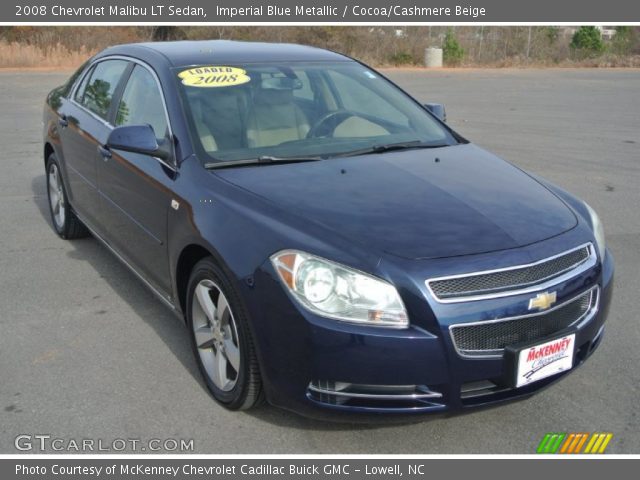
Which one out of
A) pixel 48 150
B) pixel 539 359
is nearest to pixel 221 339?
pixel 539 359

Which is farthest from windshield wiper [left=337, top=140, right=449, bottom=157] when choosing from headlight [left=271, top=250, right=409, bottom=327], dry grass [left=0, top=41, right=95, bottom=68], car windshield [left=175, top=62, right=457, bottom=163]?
dry grass [left=0, top=41, right=95, bottom=68]

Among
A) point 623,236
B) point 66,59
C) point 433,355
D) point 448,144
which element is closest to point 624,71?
point 66,59

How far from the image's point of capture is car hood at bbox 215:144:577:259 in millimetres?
3236

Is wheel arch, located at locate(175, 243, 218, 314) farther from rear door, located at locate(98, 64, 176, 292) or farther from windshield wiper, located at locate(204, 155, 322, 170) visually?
windshield wiper, located at locate(204, 155, 322, 170)

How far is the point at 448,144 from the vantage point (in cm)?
461

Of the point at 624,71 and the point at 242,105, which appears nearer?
the point at 242,105

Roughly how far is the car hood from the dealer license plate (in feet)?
1.44

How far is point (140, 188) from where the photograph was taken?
170 inches

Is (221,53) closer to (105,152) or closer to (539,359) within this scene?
(105,152)

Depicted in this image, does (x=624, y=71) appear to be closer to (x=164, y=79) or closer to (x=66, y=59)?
(x=66, y=59)

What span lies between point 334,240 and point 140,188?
1.59m

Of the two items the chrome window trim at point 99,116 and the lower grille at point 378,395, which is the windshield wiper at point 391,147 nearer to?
the chrome window trim at point 99,116

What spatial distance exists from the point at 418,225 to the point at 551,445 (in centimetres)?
114

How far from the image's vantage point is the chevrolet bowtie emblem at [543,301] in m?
3.11
